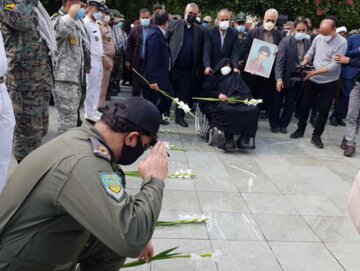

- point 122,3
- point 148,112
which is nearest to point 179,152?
point 148,112

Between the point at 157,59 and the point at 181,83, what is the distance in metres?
0.84

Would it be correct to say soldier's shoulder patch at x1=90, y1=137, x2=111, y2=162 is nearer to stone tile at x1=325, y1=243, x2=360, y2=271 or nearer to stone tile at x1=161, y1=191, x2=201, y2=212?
stone tile at x1=161, y1=191, x2=201, y2=212

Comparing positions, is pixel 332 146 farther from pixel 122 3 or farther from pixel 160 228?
pixel 122 3

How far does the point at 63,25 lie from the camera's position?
14.5ft

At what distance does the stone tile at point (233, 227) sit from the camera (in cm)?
324

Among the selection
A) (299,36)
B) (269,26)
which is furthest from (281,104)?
(269,26)

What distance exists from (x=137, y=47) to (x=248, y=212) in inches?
181

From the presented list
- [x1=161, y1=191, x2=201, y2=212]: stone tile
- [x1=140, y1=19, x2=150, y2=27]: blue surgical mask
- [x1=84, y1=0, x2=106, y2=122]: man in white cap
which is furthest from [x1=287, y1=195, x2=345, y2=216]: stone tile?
[x1=140, y1=19, x2=150, y2=27]: blue surgical mask

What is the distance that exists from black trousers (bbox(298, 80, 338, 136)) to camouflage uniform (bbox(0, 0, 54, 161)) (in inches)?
164

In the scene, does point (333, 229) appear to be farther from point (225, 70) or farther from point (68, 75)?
point (68, 75)

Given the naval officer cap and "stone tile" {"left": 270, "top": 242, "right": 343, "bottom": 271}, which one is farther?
"stone tile" {"left": 270, "top": 242, "right": 343, "bottom": 271}

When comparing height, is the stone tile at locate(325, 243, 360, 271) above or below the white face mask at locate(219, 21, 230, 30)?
below

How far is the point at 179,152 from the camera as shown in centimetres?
540

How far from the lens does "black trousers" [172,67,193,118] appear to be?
22.5 feet
